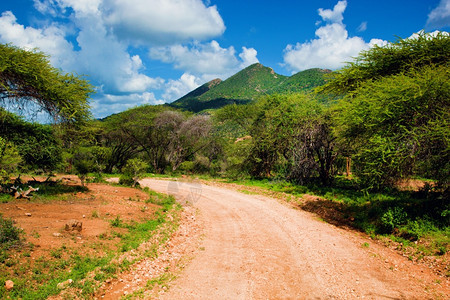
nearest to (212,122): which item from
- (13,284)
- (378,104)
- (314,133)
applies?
(314,133)

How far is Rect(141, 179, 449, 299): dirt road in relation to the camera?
5203 mm

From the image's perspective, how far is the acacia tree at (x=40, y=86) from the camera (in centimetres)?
975

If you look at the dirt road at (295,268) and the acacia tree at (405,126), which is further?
the acacia tree at (405,126)

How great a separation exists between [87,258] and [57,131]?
8.47 m

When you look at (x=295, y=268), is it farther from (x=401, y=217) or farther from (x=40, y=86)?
(x=40, y=86)

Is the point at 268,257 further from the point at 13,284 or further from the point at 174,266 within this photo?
the point at 13,284

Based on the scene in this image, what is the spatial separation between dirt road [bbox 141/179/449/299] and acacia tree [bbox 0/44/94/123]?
8252 millimetres

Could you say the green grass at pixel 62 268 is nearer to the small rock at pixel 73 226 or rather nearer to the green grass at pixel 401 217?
the small rock at pixel 73 226

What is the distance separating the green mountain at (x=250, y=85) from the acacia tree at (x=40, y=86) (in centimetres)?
6447

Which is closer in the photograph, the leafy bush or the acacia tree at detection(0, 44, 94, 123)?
the acacia tree at detection(0, 44, 94, 123)

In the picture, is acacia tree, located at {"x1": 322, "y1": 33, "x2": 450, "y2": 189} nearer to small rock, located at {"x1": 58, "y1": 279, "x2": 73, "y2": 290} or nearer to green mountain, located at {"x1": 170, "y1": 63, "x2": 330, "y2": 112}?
small rock, located at {"x1": 58, "y1": 279, "x2": 73, "y2": 290}

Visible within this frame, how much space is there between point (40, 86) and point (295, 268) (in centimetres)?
1199

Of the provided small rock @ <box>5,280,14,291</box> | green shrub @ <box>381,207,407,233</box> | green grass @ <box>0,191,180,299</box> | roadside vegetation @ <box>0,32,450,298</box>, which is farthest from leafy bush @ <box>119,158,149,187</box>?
green shrub @ <box>381,207,407,233</box>

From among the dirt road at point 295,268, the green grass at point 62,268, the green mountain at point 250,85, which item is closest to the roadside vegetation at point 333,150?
the green grass at point 62,268
